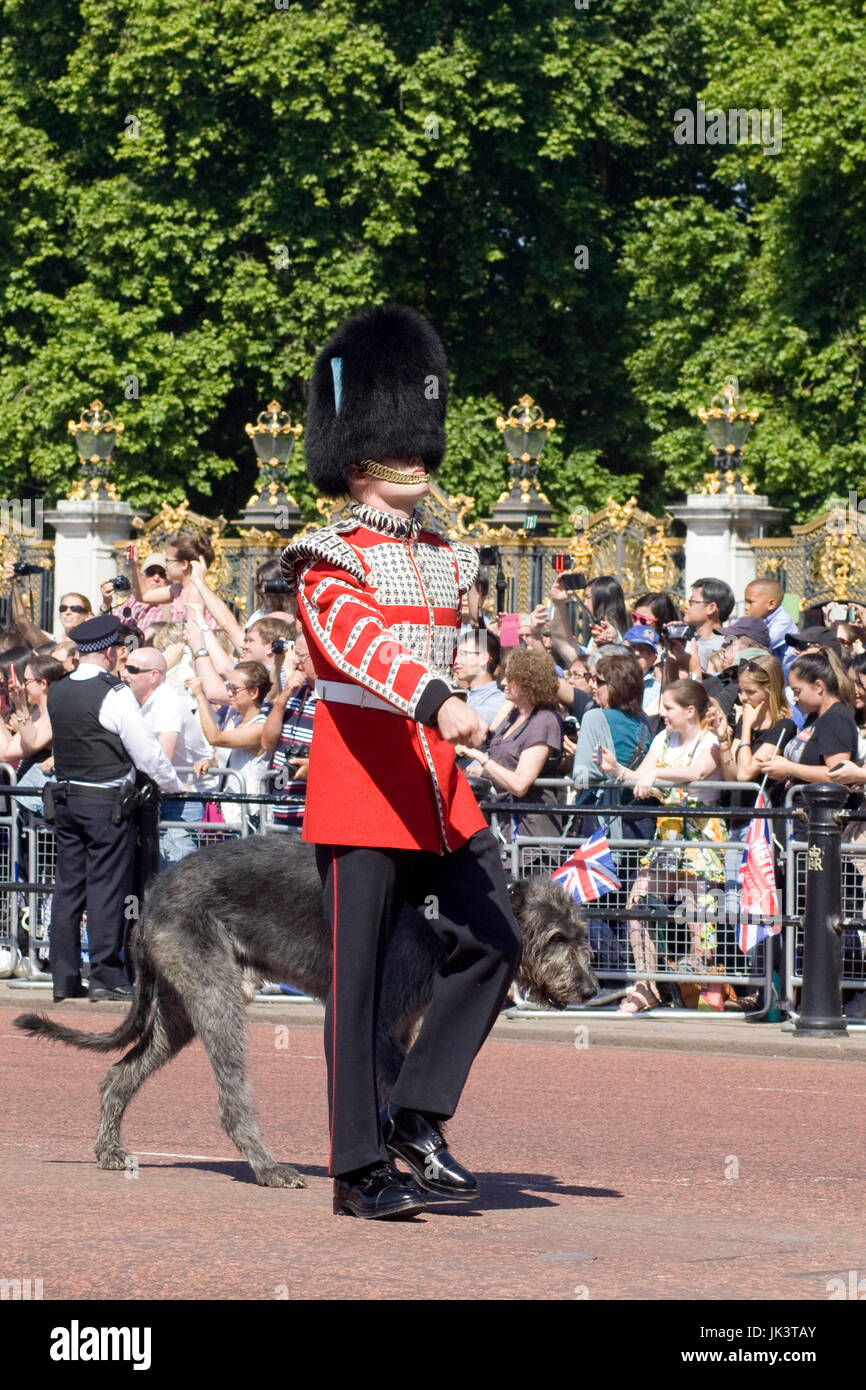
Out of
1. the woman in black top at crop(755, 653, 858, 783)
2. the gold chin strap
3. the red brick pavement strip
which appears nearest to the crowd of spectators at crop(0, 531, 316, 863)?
the red brick pavement strip

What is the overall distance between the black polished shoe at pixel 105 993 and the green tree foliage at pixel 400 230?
25663mm

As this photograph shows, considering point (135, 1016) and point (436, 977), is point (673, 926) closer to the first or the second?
point (135, 1016)

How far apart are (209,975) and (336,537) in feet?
4.88

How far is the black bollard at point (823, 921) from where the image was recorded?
11.5 m

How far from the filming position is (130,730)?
499 inches

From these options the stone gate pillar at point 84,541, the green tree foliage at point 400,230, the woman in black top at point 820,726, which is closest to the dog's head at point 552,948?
the woman in black top at point 820,726

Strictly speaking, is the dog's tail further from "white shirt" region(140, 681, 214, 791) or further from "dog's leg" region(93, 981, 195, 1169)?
"white shirt" region(140, 681, 214, 791)

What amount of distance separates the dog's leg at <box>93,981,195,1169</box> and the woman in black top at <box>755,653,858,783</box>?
5194 mm

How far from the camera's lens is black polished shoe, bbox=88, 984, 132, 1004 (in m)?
12.6

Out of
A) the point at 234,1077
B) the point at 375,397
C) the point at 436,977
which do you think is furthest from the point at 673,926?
the point at 375,397

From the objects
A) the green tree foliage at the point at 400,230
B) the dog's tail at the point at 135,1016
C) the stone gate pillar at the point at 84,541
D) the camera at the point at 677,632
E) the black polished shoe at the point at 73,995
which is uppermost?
the green tree foliage at the point at 400,230

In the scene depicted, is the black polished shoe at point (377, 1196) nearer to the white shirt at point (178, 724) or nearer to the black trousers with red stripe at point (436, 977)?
the black trousers with red stripe at point (436, 977)

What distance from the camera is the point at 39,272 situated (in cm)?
4231

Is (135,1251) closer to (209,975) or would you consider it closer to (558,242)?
(209,975)
